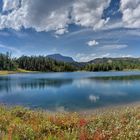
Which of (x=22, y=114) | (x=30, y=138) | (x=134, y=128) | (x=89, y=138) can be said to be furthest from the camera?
(x=22, y=114)

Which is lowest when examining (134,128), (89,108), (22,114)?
(89,108)

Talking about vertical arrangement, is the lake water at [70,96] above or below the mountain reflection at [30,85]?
above

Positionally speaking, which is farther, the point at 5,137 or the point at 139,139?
the point at 139,139

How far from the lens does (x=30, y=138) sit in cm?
725

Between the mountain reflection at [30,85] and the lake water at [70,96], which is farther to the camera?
the mountain reflection at [30,85]

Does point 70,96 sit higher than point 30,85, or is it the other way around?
point 70,96

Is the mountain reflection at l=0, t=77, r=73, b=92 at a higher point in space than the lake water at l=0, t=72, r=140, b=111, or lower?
lower

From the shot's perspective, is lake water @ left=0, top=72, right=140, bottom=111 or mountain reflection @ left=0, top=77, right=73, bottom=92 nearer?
lake water @ left=0, top=72, right=140, bottom=111

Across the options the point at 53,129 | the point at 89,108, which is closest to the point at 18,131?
the point at 53,129

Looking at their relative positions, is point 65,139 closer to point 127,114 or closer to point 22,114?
point 127,114

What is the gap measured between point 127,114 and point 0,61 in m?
192

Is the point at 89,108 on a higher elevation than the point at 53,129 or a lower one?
lower

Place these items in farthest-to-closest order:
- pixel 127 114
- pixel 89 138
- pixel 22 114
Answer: pixel 22 114 → pixel 127 114 → pixel 89 138

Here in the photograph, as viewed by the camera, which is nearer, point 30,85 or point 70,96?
point 70,96
